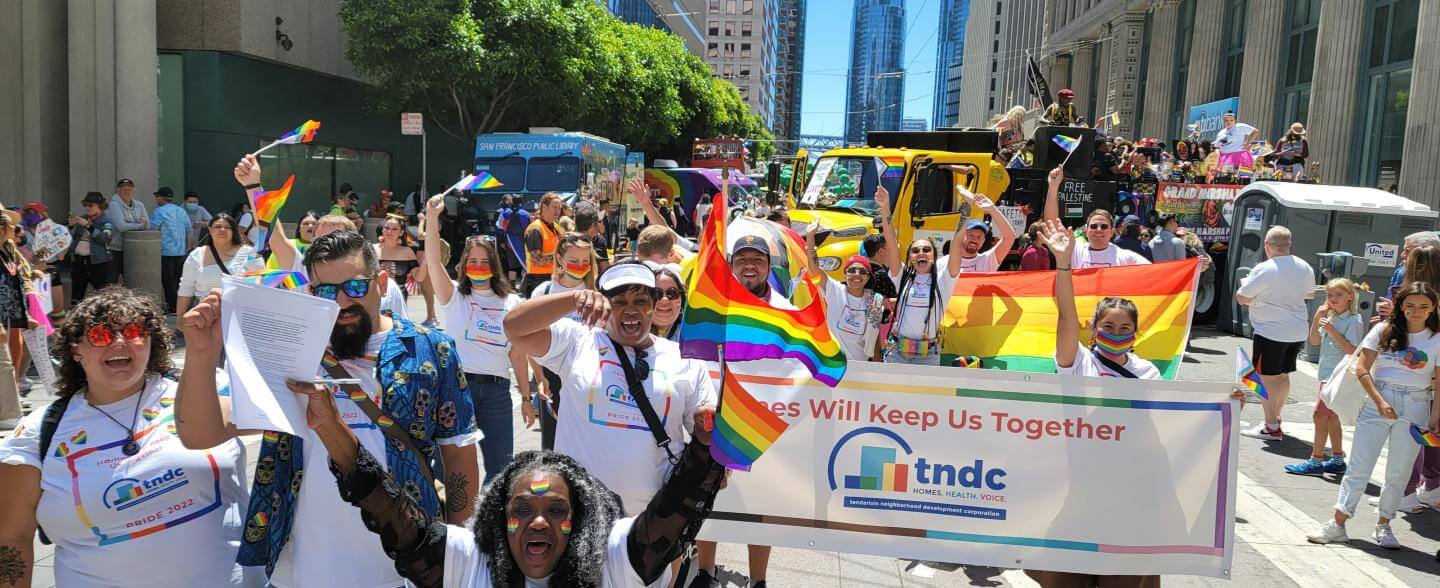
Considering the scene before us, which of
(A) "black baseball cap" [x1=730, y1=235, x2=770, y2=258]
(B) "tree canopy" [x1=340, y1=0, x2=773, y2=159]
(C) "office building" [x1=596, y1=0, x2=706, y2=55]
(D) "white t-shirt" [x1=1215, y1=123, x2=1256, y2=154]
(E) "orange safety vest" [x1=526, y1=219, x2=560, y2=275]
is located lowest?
(E) "orange safety vest" [x1=526, y1=219, x2=560, y2=275]

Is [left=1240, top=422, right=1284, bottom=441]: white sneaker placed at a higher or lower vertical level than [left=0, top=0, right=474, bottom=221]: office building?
lower

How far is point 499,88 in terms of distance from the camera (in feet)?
89.9

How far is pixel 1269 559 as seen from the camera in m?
5.75

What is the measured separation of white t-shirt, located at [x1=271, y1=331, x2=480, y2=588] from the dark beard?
A: 5.7 inches

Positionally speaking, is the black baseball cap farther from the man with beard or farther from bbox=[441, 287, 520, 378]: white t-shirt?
the man with beard

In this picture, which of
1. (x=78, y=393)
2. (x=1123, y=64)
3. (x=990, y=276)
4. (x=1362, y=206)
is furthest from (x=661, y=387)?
(x=1123, y=64)

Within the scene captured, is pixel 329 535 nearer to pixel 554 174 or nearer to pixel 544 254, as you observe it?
pixel 544 254

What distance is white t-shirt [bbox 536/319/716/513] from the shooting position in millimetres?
3600

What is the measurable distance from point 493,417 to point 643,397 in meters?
1.82

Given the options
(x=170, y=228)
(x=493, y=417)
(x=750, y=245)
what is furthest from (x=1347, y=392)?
(x=170, y=228)

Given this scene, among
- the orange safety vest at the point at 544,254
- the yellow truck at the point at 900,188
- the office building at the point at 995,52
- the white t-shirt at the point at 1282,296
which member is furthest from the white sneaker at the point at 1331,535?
the office building at the point at 995,52

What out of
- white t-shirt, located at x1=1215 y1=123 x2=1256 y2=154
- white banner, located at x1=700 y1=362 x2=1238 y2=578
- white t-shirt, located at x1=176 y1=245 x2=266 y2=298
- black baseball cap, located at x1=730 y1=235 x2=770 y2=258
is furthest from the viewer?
white t-shirt, located at x1=1215 y1=123 x2=1256 y2=154

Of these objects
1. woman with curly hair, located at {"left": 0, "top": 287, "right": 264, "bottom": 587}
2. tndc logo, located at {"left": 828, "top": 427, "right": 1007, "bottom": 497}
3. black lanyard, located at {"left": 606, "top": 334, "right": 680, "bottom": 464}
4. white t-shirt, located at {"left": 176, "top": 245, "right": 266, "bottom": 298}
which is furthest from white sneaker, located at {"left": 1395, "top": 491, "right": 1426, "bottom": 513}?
white t-shirt, located at {"left": 176, "top": 245, "right": 266, "bottom": 298}

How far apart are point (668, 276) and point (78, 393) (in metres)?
2.09
